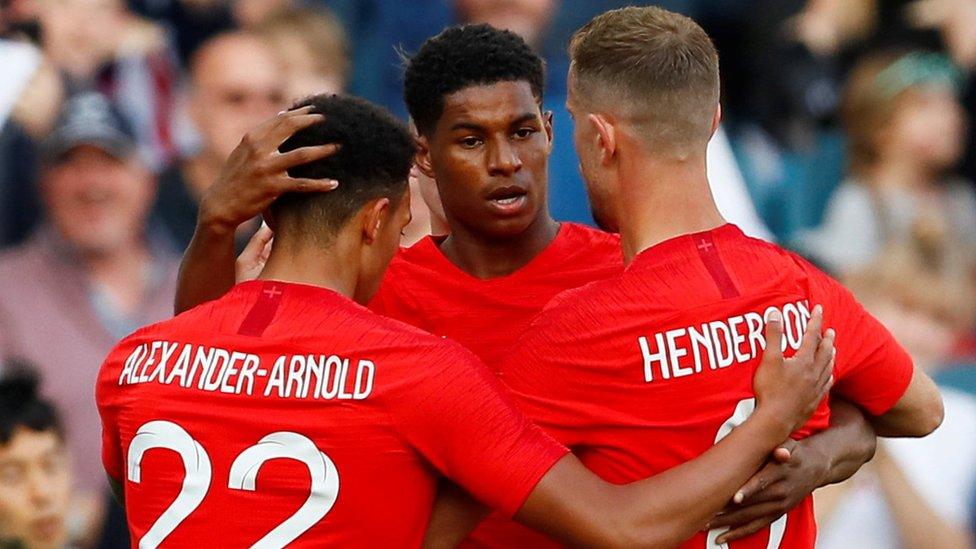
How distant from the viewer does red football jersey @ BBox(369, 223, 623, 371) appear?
157 inches

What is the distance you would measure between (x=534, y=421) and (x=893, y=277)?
5.45 m

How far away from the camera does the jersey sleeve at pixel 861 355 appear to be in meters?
3.39

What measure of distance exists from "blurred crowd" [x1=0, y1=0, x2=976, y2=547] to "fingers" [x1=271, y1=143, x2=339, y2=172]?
4477mm

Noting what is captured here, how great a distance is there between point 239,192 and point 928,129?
571 centimetres

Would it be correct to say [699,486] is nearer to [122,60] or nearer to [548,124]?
[548,124]

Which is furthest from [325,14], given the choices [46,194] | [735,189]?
[735,189]

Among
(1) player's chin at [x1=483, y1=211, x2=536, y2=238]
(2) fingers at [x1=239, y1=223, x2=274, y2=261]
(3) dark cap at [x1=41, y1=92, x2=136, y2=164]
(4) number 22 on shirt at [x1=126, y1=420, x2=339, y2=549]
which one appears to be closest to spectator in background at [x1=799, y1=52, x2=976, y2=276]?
(3) dark cap at [x1=41, y1=92, x2=136, y2=164]

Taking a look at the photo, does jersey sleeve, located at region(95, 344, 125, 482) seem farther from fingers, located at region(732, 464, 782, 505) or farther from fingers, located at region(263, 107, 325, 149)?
fingers, located at region(732, 464, 782, 505)

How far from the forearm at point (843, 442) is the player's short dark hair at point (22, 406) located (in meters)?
5.06

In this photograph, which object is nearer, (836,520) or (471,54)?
(471,54)

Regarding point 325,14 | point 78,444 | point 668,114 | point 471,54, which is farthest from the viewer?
point 325,14

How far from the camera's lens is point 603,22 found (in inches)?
139

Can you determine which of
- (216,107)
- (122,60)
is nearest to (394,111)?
(216,107)

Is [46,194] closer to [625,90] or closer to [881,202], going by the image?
[881,202]
